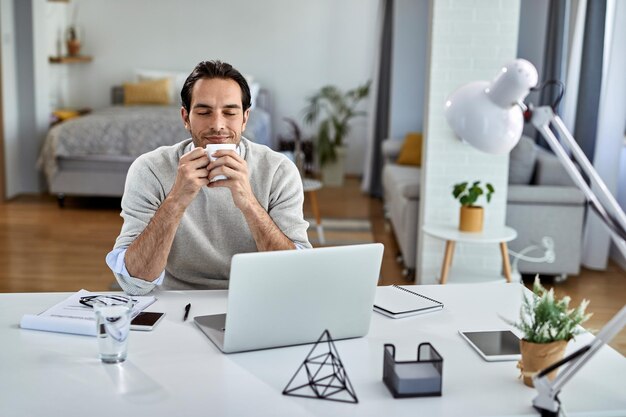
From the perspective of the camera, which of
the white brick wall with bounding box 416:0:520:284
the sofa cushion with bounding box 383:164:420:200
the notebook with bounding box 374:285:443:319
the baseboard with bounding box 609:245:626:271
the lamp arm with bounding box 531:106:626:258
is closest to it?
the lamp arm with bounding box 531:106:626:258

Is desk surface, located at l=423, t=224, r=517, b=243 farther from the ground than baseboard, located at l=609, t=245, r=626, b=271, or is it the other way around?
desk surface, located at l=423, t=224, r=517, b=243

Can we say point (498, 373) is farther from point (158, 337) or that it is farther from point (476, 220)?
point (476, 220)

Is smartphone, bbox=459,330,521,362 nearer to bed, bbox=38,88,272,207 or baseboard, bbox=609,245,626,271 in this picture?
baseboard, bbox=609,245,626,271

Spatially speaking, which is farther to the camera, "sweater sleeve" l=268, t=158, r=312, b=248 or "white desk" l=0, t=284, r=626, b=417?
"sweater sleeve" l=268, t=158, r=312, b=248

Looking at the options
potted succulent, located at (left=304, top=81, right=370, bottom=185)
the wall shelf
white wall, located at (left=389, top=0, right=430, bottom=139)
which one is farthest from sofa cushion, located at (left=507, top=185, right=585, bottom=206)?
the wall shelf

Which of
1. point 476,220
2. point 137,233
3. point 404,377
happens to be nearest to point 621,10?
point 476,220

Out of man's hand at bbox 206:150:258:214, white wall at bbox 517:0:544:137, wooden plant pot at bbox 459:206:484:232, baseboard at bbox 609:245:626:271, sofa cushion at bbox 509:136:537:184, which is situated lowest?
baseboard at bbox 609:245:626:271

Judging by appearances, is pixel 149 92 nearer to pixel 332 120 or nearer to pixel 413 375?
pixel 332 120

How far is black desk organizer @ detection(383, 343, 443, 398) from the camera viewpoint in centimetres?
144

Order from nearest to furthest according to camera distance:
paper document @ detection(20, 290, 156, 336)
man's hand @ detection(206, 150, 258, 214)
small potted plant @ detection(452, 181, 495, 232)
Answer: paper document @ detection(20, 290, 156, 336)
man's hand @ detection(206, 150, 258, 214)
small potted plant @ detection(452, 181, 495, 232)

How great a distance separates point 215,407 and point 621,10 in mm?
4088

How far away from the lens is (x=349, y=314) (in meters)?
1.70

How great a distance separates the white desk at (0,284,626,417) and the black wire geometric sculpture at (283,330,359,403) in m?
0.02

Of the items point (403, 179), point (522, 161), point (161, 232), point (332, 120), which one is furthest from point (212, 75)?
Result: point (332, 120)
